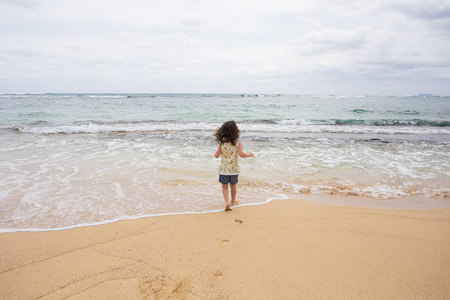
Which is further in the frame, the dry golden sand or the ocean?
A: the ocean

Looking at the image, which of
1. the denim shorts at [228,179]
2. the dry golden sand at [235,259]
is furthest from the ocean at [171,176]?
the dry golden sand at [235,259]

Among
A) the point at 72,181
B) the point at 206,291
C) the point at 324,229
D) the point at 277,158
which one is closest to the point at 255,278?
the point at 206,291

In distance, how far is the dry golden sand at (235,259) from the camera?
8.14 ft

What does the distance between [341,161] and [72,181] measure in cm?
800

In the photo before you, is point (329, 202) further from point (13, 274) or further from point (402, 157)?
point (402, 157)

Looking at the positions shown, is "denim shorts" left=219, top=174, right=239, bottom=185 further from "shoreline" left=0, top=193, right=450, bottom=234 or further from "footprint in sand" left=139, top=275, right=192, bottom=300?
"footprint in sand" left=139, top=275, right=192, bottom=300

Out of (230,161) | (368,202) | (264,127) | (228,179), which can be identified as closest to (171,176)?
(228,179)

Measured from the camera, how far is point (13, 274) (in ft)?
8.84

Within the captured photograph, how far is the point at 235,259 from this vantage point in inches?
117

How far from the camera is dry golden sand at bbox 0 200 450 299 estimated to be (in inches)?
97.7

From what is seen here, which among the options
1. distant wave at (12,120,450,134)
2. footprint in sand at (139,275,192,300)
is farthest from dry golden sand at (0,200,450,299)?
distant wave at (12,120,450,134)

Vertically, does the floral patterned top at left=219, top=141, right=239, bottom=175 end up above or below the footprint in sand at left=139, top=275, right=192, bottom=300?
above

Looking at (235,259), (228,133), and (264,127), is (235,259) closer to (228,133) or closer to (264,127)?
(228,133)

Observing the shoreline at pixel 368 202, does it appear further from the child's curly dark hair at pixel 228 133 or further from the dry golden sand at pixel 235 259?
the child's curly dark hair at pixel 228 133
